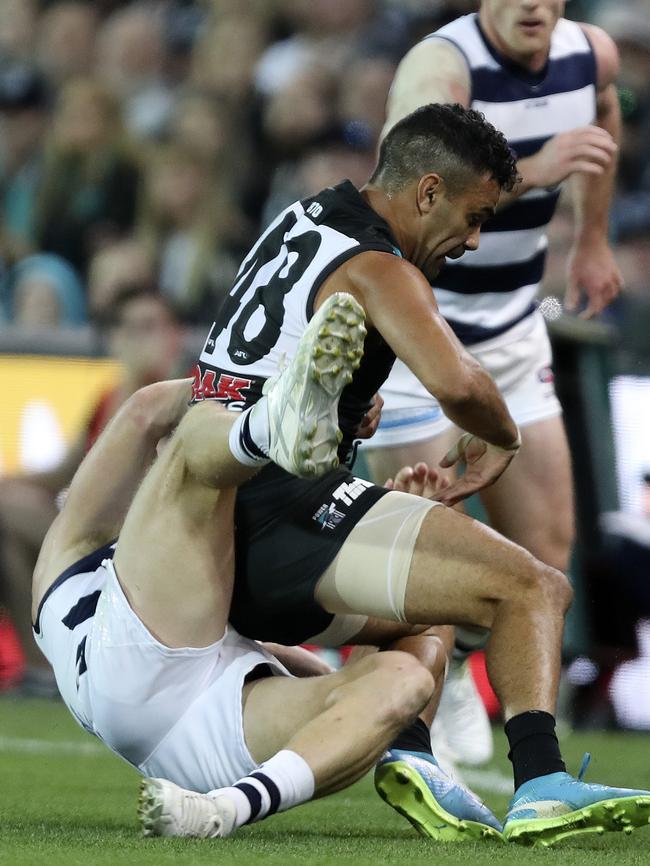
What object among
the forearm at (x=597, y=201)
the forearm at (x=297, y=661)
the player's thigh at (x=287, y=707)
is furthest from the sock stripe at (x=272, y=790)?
the forearm at (x=597, y=201)

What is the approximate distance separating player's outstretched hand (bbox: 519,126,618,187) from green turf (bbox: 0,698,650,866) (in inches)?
74.0

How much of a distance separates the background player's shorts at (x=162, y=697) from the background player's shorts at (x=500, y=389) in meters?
1.74

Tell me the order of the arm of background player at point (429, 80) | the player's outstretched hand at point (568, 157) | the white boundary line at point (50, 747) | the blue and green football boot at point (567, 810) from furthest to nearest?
the white boundary line at point (50, 747) < the arm of background player at point (429, 80) < the player's outstretched hand at point (568, 157) < the blue and green football boot at point (567, 810)

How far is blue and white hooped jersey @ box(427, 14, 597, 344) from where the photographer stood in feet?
18.0

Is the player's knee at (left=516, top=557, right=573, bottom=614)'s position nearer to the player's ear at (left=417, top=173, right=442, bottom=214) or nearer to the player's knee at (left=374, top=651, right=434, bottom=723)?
the player's knee at (left=374, top=651, right=434, bottom=723)

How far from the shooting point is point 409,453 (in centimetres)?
553

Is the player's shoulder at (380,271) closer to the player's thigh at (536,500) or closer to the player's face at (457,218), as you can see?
the player's face at (457,218)

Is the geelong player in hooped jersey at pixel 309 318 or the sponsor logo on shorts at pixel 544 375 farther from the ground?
the geelong player in hooped jersey at pixel 309 318

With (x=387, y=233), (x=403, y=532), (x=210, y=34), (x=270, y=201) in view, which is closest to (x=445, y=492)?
(x=403, y=532)

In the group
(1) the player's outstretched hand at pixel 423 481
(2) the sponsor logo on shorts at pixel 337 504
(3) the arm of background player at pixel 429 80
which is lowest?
(1) the player's outstretched hand at pixel 423 481

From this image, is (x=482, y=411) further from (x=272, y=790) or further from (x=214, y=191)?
(x=214, y=191)

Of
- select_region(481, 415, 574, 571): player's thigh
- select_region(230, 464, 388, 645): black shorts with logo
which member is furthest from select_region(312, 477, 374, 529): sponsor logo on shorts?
select_region(481, 415, 574, 571): player's thigh

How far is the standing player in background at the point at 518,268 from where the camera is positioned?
546 cm

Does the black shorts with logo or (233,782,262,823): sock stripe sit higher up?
the black shorts with logo
